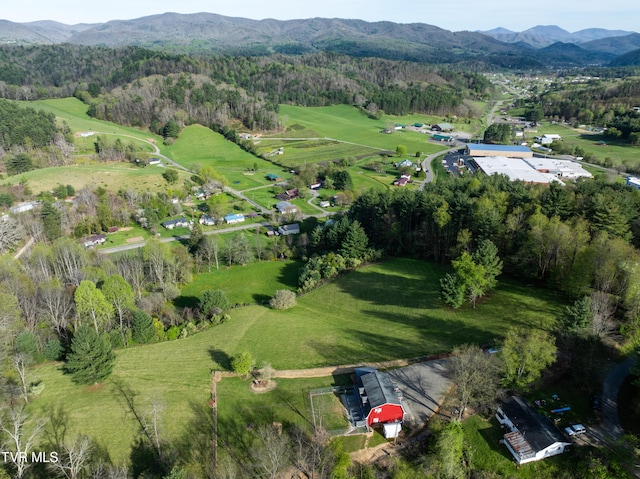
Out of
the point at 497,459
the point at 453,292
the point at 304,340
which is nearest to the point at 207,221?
the point at 304,340

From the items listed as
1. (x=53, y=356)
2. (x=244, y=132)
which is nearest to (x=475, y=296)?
(x=53, y=356)

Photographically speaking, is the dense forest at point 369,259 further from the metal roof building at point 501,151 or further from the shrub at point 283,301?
the metal roof building at point 501,151

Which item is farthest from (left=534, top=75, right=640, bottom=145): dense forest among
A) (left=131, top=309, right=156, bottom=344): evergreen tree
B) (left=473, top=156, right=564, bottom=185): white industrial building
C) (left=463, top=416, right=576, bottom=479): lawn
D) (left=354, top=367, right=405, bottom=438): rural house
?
(left=131, top=309, right=156, bottom=344): evergreen tree

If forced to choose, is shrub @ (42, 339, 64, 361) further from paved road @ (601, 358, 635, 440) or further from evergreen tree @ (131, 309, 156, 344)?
paved road @ (601, 358, 635, 440)

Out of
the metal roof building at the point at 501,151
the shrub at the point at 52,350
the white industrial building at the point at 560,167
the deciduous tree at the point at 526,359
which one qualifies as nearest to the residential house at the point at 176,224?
the shrub at the point at 52,350

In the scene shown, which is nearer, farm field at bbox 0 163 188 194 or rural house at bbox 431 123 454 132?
farm field at bbox 0 163 188 194
